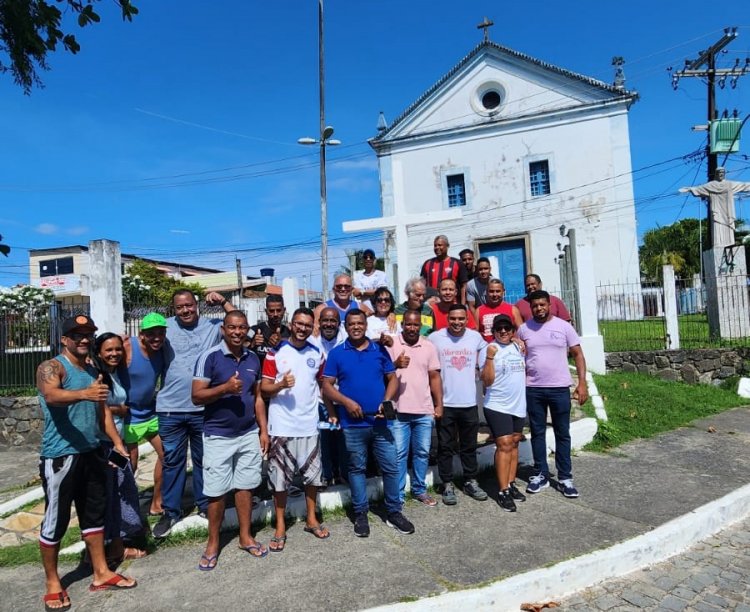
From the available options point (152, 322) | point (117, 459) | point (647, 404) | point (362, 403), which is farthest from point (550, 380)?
point (647, 404)

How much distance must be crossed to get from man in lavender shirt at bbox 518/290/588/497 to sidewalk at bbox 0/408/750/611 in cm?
27

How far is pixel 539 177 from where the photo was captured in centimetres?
1922

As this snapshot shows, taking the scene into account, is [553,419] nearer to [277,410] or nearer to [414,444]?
[414,444]

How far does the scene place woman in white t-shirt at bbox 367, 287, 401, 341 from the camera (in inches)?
193

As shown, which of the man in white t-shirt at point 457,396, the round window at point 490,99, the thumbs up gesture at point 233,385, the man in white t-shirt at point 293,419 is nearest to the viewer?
the thumbs up gesture at point 233,385

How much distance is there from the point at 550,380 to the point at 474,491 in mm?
1177

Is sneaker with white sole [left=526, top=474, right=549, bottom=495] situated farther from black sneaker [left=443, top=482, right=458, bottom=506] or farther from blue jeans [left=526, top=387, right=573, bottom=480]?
black sneaker [left=443, top=482, right=458, bottom=506]

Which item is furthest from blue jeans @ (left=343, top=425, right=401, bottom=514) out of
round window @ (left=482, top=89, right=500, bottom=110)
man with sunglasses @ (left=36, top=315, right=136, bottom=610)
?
round window @ (left=482, top=89, right=500, bottom=110)

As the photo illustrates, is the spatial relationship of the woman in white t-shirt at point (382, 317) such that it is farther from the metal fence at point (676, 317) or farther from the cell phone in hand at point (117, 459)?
the metal fence at point (676, 317)

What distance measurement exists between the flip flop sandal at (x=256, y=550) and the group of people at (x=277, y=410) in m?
0.02

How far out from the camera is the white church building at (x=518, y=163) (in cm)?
1823

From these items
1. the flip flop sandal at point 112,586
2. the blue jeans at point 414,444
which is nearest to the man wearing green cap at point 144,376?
the flip flop sandal at point 112,586

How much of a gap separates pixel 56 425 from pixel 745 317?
12069mm

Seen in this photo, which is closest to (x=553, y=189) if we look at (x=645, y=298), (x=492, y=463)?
(x=645, y=298)
